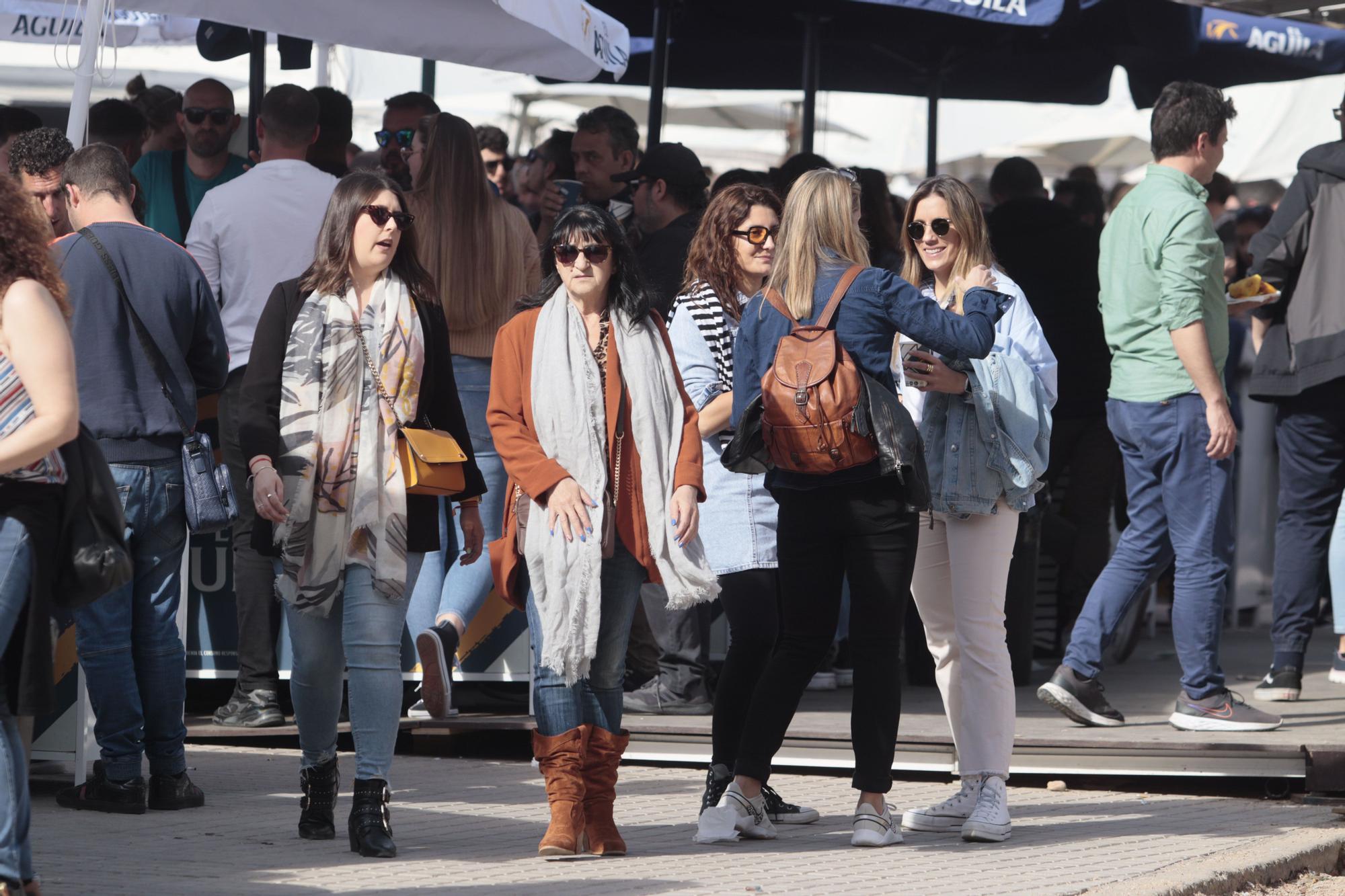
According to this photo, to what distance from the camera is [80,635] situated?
5.66 meters

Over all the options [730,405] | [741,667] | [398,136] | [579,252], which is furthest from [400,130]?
[741,667]

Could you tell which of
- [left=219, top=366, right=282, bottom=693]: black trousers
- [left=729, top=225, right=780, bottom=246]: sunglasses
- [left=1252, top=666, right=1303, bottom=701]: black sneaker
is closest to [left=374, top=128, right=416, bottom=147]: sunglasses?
[left=219, top=366, right=282, bottom=693]: black trousers

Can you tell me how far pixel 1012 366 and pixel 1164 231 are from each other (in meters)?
1.41

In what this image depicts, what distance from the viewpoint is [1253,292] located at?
288 inches

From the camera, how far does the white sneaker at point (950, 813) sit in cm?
568

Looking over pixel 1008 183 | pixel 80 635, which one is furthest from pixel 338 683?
pixel 1008 183

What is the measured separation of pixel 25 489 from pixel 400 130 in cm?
472

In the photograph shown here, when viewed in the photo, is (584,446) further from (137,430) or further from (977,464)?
(137,430)

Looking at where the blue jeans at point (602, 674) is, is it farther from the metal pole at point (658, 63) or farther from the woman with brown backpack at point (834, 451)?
the metal pole at point (658, 63)

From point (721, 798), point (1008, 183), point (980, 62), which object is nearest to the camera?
point (721, 798)

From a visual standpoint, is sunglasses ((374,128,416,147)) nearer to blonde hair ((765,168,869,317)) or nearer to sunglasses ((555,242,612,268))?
sunglasses ((555,242,612,268))

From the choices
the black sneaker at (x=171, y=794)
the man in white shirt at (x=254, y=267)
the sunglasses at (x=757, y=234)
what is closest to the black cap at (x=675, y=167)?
the man in white shirt at (x=254, y=267)

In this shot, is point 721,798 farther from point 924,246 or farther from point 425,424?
point 924,246

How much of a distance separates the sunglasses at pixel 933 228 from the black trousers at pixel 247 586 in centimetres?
251
